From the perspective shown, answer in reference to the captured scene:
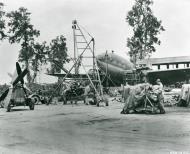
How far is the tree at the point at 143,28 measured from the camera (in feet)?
171

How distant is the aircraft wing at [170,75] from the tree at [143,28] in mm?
13234

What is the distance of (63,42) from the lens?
5600 centimetres

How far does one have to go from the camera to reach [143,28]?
52.6 m

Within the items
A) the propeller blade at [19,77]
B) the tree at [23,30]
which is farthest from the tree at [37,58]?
the propeller blade at [19,77]

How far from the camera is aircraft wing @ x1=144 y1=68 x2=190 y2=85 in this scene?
37719 millimetres

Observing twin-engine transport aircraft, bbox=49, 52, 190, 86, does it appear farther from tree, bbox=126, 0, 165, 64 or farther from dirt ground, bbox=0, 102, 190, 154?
dirt ground, bbox=0, 102, 190, 154

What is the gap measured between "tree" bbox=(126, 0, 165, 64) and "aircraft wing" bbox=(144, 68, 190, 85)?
13.2m

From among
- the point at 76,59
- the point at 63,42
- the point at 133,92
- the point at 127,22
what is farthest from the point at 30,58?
the point at 133,92

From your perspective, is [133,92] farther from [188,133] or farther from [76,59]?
[76,59]

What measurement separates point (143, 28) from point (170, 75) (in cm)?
1510

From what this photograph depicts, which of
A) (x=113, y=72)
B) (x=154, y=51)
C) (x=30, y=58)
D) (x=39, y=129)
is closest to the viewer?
(x=39, y=129)

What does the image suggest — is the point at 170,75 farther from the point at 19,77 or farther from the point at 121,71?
the point at 19,77

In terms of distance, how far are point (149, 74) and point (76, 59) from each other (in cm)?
1341

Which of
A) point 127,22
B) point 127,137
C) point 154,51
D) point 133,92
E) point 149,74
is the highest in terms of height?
point 127,22
